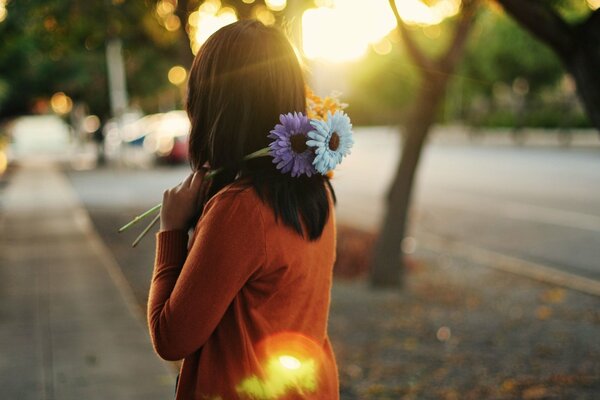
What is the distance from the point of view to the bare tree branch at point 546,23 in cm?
362

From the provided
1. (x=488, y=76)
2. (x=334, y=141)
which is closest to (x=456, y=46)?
(x=334, y=141)

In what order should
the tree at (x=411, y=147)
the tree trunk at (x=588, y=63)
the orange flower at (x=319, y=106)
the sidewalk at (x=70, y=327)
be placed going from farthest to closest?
the tree at (x=411, y=147) < the sidewalk at (x=70, y=327) < the tree trunk at (x=588, y=63) < the orange flower at (x=319, y=106)

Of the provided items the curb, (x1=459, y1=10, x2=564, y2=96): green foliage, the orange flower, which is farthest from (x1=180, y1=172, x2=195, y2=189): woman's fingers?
(x1=459, y1=10, x2=564, y2=96): green foliage

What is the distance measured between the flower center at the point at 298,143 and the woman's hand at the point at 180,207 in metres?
0.24

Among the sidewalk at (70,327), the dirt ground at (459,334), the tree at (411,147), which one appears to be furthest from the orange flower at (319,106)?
the tree at (411,147)

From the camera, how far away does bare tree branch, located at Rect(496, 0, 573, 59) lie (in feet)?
11.9

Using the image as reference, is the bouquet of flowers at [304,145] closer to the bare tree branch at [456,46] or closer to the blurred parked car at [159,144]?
the bare tree branch at [456,46]

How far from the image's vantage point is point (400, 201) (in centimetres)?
723

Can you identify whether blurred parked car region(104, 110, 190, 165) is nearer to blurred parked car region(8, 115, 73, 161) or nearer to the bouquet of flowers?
blurred parked car region(8, 115, 73, 161)

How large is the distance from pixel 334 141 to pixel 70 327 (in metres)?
→ 4.53

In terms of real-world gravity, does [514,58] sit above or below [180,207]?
below

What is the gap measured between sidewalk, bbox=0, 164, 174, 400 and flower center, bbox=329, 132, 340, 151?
2.95 metres

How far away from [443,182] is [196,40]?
10454mm

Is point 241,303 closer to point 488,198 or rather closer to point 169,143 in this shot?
point 488,198
